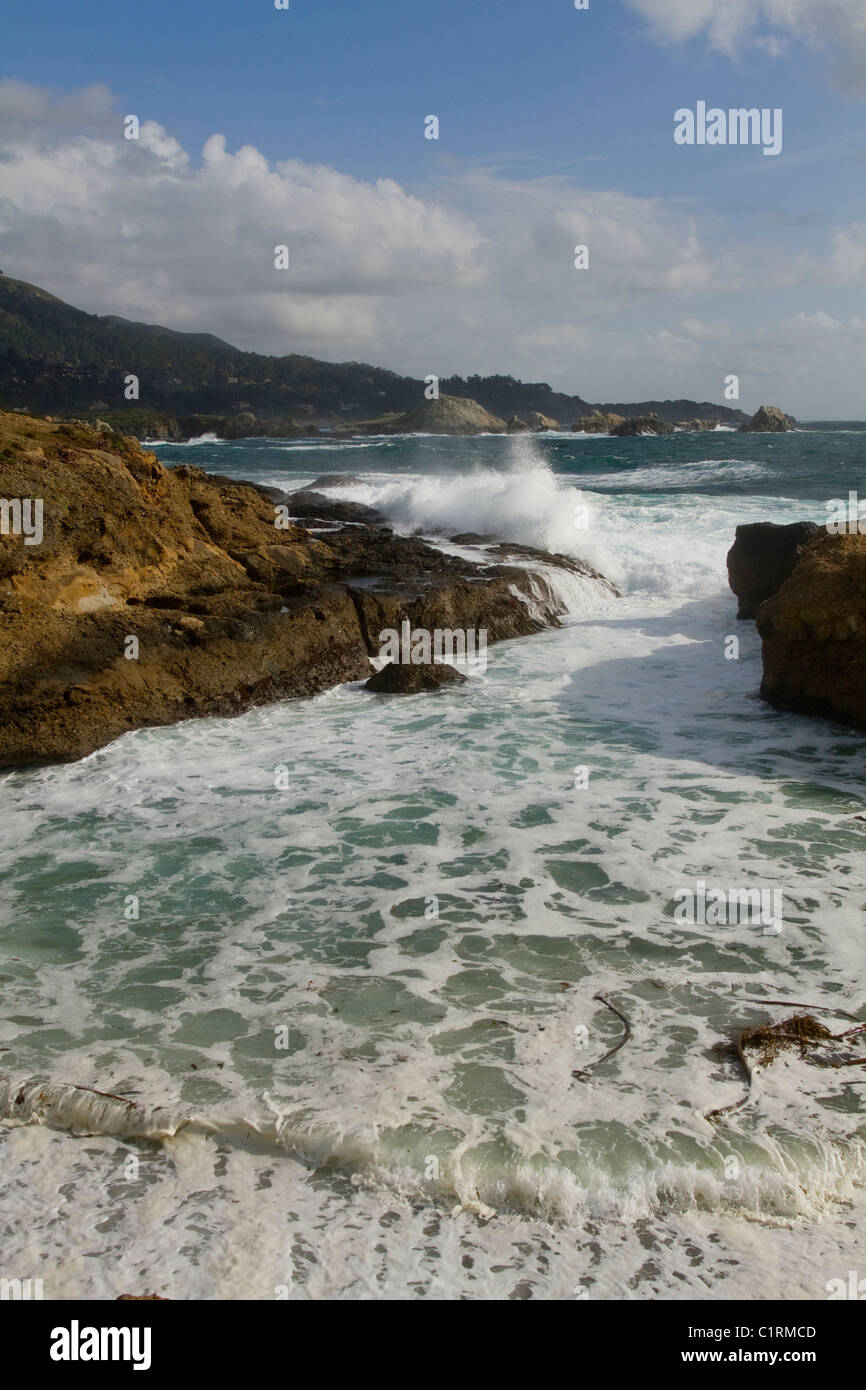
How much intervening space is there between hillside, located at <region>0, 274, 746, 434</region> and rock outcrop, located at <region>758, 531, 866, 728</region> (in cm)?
9235

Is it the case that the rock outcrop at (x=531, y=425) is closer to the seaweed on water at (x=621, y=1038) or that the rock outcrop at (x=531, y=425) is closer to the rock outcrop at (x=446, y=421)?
the rock outcrop at (x=446, y=421)

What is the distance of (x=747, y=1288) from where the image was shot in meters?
2.71

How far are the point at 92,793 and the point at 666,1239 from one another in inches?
214

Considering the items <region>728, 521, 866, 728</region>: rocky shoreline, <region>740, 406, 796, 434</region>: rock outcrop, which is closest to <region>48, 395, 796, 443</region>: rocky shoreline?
<region>740, 406, 796, 434</region>: rock outcrop

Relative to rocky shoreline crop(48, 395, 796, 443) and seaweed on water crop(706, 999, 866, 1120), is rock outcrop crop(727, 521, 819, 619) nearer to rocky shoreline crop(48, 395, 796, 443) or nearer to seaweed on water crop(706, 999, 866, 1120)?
seaweed on water crop(706, 999, 866, 1120)

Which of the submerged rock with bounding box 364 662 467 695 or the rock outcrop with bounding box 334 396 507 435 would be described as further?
the rock outcrop with bounding box 334 396 507 435

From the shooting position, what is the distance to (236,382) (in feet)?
363

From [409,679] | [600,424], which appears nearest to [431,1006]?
[409,679]

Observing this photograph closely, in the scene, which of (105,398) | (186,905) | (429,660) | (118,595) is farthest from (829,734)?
(105,398)

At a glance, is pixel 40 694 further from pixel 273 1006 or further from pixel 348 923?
pixel 273 1006

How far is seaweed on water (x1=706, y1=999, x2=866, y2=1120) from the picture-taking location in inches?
146

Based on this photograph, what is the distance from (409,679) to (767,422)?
78.1m

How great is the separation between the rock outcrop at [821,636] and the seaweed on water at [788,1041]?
16.5 ft
